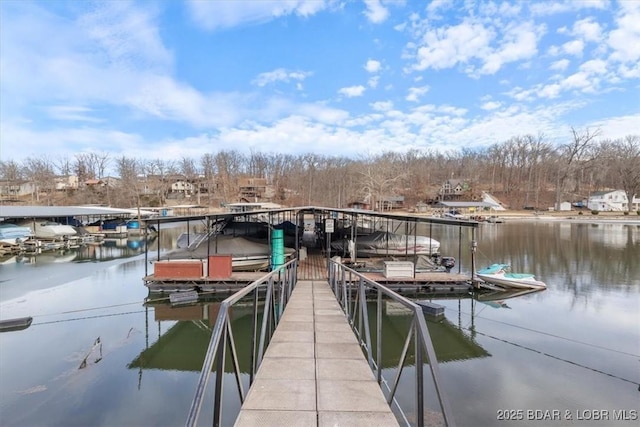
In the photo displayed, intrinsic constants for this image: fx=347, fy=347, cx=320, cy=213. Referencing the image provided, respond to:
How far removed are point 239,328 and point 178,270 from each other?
4.82 m

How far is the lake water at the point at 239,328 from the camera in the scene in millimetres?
6600

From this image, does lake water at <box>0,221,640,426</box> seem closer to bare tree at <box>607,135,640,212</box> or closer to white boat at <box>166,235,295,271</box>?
white boat at <box>166,235,295,271</box>

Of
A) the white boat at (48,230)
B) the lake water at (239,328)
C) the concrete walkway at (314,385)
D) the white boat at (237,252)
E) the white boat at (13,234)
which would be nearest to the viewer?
the concrete walkway at (314,385)

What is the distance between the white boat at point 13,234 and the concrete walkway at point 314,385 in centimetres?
3215

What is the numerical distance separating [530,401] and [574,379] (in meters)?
1.76

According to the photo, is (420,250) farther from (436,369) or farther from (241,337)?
(436,369)

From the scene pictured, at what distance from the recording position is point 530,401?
6.92 metres

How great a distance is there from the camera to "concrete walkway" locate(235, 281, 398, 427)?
2.92 meters

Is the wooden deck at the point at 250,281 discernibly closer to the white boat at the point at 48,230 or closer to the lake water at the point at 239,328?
the lake water at the point at 239,328

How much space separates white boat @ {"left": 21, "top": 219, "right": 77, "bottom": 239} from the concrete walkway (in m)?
34.7

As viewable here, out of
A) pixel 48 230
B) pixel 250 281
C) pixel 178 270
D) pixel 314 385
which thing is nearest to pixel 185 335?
pixel 250 281

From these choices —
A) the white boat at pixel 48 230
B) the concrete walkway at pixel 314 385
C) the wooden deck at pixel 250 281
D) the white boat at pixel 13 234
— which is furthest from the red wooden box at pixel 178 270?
the white boat at pixel 48 230

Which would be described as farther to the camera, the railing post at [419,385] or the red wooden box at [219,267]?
the red wooden box at [219,267]

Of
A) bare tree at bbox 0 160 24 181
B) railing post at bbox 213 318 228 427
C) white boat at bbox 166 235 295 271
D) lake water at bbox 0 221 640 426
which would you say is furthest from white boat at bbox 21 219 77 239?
bare tree at bbox 0 160 24 181
